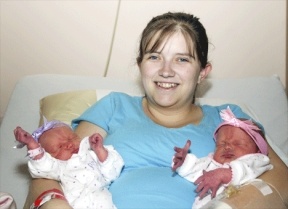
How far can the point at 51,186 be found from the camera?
1217mm

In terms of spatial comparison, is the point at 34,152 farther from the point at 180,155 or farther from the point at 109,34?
the point at 109,34

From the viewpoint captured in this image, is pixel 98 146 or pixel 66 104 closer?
pixel 98 146

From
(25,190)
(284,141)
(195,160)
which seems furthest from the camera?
(284,141)

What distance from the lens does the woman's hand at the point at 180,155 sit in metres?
1.16

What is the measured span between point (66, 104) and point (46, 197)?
0.67 meters

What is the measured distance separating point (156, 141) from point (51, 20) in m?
1.03

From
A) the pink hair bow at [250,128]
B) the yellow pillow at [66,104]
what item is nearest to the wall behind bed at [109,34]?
the yellow pillow at [66,104]

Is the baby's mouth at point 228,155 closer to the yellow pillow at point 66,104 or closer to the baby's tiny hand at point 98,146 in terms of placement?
the baby's tiny hand at point 98,146

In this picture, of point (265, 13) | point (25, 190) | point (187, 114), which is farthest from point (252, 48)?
point (25, 190)

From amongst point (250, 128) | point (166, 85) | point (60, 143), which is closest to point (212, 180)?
point (250, 128)

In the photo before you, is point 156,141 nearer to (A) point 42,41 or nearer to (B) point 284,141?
(B) point 284,141

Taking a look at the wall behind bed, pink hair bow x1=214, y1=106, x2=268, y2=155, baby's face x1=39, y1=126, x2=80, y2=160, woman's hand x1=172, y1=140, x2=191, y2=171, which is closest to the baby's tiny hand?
baby's face x1=39, y1=126, x2=80, y2=160

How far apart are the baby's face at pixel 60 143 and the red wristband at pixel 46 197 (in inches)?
6.2

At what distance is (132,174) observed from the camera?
4.38 feet
